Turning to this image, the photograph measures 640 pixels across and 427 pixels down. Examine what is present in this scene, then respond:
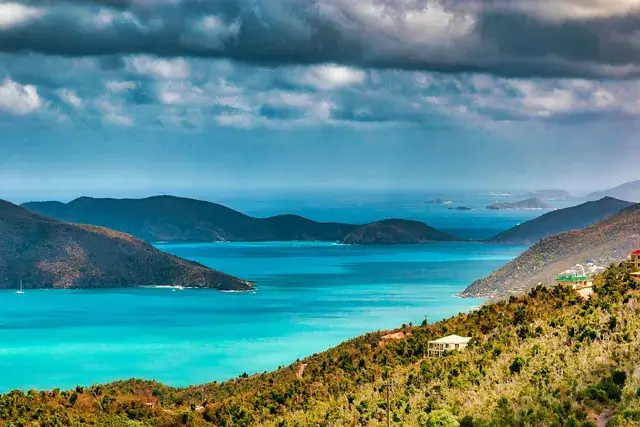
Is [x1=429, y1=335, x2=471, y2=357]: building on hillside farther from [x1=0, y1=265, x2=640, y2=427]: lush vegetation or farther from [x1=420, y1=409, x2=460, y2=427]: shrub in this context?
[x1=420, y1=409, x2=460, y2=427]: shrub

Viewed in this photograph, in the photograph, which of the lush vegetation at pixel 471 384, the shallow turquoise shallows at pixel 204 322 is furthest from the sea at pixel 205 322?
the lush vegetation at pixel 471 384

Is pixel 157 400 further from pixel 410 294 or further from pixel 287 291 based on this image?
pixel 287 291

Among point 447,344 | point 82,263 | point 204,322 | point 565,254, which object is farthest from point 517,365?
point 82,263

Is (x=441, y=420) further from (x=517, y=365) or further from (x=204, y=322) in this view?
(x=204, y=322)

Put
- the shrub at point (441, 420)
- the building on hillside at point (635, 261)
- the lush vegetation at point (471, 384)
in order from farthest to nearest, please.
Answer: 1. the building on hillside at point (635, 261)
2. the shrub at point (441, 420)
3. the lush vegetation at point (471, 384)

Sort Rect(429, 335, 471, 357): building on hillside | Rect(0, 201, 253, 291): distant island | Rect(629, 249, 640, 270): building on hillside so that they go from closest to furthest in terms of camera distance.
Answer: Rect(429, 335, 471, 357): building on hillside < Rect(629, 249, 640, 270): building on hillside < Rect(0, 201, 253, 291): distant island

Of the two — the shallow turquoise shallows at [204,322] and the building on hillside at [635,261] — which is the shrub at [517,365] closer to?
the building on hillside at [635,261]

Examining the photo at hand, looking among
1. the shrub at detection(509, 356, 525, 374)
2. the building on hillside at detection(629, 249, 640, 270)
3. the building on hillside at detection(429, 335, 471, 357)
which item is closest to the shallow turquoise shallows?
the building on hillside at detection(629, 249, 640, 270)
